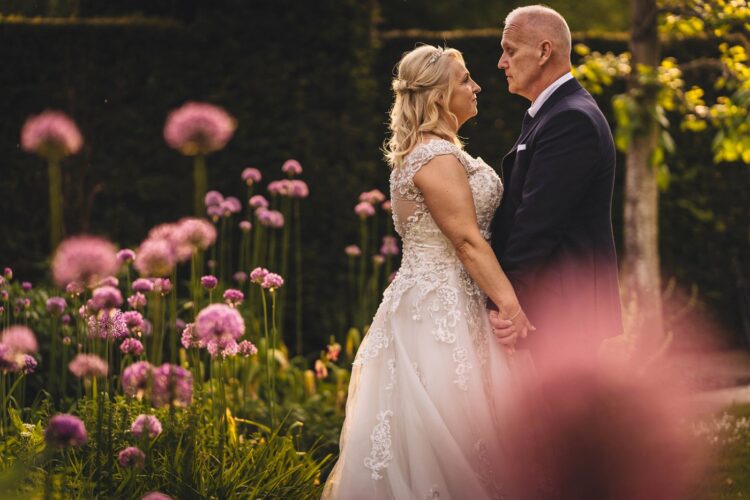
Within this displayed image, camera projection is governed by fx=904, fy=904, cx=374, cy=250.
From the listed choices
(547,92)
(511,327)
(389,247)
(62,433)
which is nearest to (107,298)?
(62,433)

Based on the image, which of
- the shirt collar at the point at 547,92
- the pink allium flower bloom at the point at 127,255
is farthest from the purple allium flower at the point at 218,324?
the shirt collar at the point at 547,92

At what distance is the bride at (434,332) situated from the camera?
3319mm

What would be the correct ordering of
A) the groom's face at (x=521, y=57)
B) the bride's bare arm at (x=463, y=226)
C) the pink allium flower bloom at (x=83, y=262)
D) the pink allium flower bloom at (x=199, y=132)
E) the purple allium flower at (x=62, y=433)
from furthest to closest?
the groom's face at (x=521, y=57) → the bride's bare arm at (x=463, y=226) → the pink allium flower bloom at (x=199, y=132) → the pink allium flower bloom at (x=83, y=262) → the purple allium flower at (x=62, y=433)

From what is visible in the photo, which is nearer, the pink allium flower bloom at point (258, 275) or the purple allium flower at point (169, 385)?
the purple allium flower at point (169, 385)

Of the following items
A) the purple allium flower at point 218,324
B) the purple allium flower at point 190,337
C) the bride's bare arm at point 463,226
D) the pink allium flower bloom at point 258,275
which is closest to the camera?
the purple allium flower at point 218,324

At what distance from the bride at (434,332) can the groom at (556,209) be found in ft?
0.30

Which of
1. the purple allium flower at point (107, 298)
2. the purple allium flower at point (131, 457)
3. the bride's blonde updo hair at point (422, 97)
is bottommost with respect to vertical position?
the purple allium flower at point (131, 457)

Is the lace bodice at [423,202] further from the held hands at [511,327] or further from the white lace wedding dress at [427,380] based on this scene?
the held hands at [511,327]

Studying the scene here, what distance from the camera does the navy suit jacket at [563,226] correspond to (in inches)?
128

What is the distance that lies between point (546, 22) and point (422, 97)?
55cm

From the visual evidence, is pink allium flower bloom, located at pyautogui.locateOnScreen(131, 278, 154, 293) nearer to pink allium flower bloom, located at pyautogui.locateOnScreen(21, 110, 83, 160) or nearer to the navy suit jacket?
pink allium flower bloom, located at pyautogui.locateOnScreen(21, 110, 83, 160)

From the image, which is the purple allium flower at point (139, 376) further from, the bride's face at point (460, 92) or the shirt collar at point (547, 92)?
the shirt collar at point (547, 92)

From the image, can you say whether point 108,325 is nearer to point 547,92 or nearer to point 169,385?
point 169,385

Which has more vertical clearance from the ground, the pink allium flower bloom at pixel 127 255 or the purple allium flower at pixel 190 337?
the pink allium flower bloom at pixel 127 255
